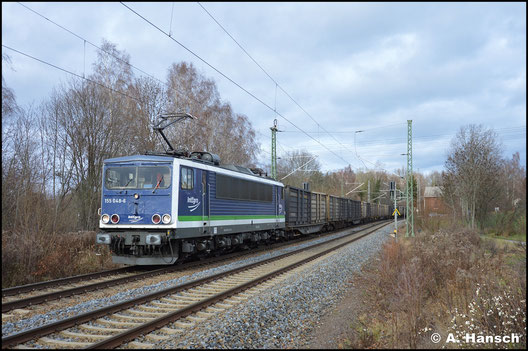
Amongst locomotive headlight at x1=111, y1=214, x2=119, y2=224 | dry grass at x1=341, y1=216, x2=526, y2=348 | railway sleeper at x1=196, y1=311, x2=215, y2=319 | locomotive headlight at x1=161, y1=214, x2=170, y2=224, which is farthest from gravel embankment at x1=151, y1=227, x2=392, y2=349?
locomotive headlight at x1=111, y1=214, x2=119, y2=224

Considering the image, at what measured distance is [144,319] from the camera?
6.27 meters

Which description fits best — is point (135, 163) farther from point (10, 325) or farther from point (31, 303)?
point (10, 325)

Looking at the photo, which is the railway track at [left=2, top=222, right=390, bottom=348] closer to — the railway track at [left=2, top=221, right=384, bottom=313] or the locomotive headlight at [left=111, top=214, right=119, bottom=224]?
the railway track at [left=2, top=221, right=384, bottom=313]

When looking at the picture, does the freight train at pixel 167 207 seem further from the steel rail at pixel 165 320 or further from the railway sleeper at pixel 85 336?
the railway sleeper at pixel 85 336

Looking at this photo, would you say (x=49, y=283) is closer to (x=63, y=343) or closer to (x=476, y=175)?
(x=63, y=343)

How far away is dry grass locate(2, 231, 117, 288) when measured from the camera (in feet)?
31.0

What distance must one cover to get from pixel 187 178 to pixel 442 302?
729 cm

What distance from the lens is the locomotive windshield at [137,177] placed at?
1072cm

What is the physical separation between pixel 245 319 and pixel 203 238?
6.31 m

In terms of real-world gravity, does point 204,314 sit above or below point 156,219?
below

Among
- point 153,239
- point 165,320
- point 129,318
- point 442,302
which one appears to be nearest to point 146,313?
point 129,318

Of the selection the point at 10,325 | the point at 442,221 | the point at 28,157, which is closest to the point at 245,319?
the point at 10,325

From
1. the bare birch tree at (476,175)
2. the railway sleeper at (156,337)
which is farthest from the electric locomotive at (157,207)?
the bare birch tree at (476,175)

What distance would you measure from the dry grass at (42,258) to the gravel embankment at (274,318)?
5.91 metres
